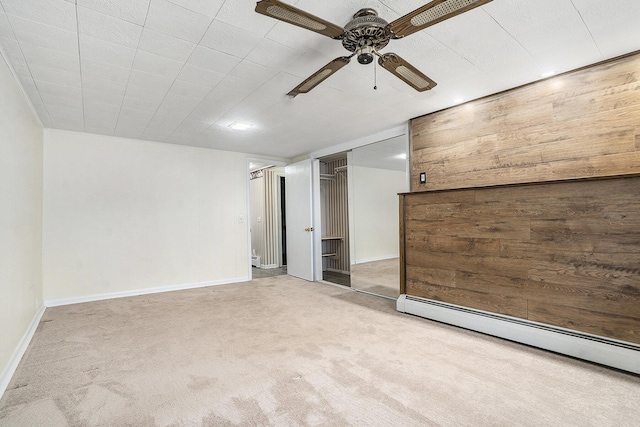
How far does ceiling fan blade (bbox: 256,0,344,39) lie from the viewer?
139cm

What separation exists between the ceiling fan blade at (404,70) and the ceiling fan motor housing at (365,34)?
10 cm

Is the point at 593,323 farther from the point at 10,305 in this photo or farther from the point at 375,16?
the point at 10,305

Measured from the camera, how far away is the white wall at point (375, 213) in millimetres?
5898

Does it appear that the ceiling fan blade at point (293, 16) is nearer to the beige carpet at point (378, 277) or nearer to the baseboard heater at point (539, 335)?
the baseboard heater at point (539, 335)

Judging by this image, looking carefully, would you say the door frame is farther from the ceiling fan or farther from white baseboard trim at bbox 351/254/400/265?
the ceiling fan

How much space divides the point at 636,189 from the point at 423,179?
191cm

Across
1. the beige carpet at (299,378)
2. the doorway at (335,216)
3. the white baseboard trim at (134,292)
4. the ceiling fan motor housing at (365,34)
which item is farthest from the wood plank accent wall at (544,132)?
the white baseboard trim at (134,292)

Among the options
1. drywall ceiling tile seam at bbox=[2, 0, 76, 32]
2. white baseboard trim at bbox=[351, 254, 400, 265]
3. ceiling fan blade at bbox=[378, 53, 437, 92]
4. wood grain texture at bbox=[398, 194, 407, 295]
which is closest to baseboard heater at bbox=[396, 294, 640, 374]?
wood grain texture at bbox=[398, 194, 407, 295]

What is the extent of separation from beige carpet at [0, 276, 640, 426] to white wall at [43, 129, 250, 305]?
3.75 feet

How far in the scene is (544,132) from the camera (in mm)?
2820

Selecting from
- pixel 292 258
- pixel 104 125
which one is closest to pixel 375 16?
pixel 104 125

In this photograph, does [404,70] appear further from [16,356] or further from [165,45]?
[16,356]

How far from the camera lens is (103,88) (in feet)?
9.32

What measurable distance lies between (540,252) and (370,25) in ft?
7.32
